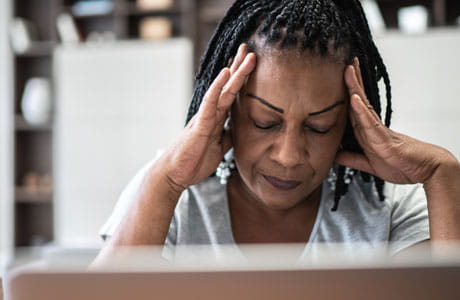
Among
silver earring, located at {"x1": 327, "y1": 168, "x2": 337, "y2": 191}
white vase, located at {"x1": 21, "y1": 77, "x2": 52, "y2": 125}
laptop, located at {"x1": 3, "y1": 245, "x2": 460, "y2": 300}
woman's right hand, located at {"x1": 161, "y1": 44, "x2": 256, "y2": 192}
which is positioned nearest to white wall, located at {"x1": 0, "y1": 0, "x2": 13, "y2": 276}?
white vase, located at {"x1": 21, "y1": 77, "x2": 52, "y2": 125}

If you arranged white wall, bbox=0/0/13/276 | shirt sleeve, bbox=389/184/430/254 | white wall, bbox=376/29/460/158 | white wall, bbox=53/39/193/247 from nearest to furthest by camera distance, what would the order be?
shirt sleeve, bbox=389/184/430/254
white wall, bbox=376/29/460/158
white wall, bbox=53/39/193/247
white wall, bbox=0/0/13/276

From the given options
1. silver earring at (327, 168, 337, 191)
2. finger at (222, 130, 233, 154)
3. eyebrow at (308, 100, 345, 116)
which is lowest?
silver earring at (327, 168, 337, 191)

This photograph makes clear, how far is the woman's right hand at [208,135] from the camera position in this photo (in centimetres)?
90

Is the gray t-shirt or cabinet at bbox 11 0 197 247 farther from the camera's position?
cabinet at bbox 11 0 197 247

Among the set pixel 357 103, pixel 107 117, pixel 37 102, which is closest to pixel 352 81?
pixel 357 103

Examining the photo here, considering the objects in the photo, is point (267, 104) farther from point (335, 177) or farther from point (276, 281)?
point (276, 281)

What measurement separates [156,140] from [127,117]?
271 mm

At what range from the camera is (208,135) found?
94cm

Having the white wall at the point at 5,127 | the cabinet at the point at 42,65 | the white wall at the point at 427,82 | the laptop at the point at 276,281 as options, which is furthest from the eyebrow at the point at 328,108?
the white wall at the point at 5,127

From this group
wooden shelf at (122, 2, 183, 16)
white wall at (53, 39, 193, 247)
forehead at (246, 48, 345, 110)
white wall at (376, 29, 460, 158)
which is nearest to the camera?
forehead at (246, 48, 345, 110)

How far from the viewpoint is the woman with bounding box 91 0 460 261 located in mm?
877

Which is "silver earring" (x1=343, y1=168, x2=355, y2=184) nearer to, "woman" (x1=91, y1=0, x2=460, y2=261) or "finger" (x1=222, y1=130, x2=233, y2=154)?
"woman" (x1=91, y1=0, x2=460, y2=261)

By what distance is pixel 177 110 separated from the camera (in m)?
3.59

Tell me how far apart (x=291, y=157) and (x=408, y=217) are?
0.31 metres
